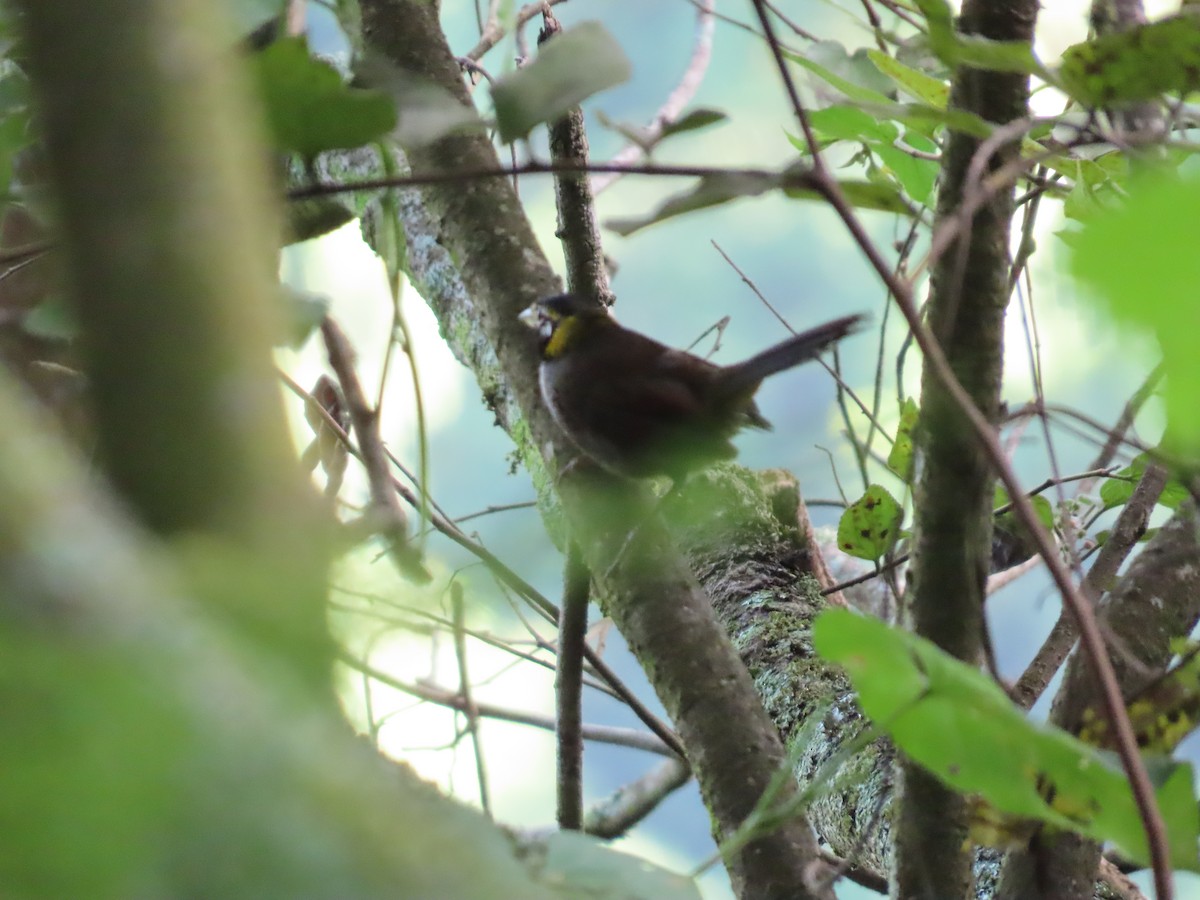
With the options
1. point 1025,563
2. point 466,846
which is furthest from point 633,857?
point 1025,563

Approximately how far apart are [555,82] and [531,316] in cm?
64

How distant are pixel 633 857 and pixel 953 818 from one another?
0.39m

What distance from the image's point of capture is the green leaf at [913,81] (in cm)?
110

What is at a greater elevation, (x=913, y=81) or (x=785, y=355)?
(x=785, y=355)

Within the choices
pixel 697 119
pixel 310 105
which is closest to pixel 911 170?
pixel 697 119

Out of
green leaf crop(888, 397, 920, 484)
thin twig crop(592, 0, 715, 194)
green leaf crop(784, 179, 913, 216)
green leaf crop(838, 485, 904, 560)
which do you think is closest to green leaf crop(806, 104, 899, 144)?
green leaf crop(784, 179, 913, 216)

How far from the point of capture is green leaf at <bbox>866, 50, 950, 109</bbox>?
1100 millimetres

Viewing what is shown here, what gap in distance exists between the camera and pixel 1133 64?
750mm

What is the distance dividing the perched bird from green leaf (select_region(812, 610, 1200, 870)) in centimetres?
125

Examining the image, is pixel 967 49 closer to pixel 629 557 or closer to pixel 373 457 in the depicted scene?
pixel 373 457

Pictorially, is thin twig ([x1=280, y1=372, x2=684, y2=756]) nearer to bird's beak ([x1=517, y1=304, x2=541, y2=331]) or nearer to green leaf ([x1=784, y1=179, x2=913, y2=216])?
bird's beak ([x1=517, y1=304, x2=541, y2=331])

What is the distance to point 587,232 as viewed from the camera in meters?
1.54

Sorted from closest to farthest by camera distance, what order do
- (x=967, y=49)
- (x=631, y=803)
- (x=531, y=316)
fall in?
(x=967, y=49), (x=531, y=316), (x=631, y=803)

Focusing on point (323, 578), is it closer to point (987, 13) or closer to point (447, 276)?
point (987, 13)
